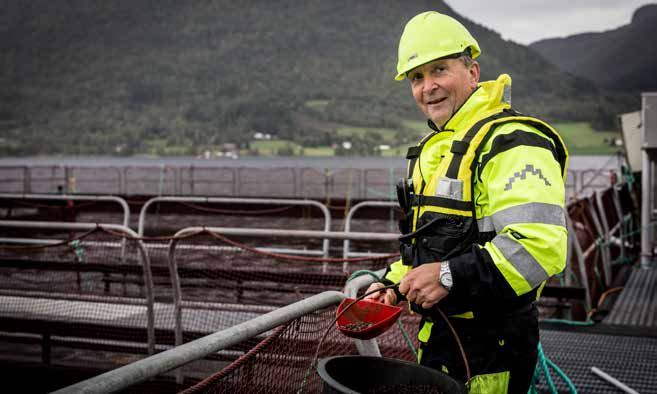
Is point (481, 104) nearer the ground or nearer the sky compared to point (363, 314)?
nearer the sky

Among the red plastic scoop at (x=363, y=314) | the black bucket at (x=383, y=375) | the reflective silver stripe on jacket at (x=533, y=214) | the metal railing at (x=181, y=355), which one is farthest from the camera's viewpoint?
the red plastic scoop at (x=363, y=314)

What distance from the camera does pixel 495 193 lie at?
228 centimetres

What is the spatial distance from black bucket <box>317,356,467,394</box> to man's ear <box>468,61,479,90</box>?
1.07 metres

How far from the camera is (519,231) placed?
2.19 metres

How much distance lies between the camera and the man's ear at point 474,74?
2.68 meters

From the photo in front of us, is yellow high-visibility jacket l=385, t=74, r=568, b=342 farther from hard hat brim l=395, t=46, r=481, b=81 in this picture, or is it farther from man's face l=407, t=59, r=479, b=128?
hard hat brim l=395, t=46, r=481, b=81

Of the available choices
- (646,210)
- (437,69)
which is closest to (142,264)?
(437,69)

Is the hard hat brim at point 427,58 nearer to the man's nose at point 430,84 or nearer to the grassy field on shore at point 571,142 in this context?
the man's nose at point 430,84

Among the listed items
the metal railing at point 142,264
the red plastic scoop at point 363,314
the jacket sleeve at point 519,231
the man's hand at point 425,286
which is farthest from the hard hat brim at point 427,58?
the metal railing at point 142,264

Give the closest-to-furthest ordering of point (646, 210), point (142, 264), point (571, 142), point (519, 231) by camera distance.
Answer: point (519, 231) < point (142, 264) < point (646, 210) < point (571, 142)

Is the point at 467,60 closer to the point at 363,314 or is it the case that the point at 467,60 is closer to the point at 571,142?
the point at 363,314

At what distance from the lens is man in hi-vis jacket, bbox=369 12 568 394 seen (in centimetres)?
221

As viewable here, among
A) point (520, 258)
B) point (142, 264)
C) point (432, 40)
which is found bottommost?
point (142, 264)

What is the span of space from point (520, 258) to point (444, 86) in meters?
0.75
